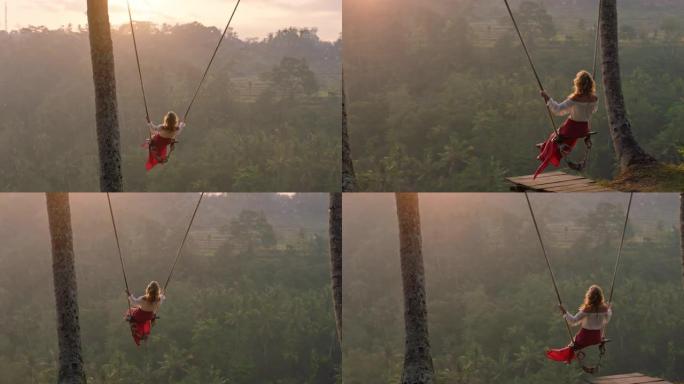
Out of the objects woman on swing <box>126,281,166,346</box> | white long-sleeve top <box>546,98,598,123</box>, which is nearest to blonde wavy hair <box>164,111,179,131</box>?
woman on swing <box>126,281,166,346</box>

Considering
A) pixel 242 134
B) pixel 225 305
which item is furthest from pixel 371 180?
pixel 225 305

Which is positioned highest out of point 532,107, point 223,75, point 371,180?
point 223,75

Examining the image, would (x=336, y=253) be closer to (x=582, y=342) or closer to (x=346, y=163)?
(x=346, y=163)

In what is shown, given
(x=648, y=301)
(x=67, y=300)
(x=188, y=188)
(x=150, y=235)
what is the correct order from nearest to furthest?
(x=67, y=300), (x=648, y=301), (x=188, y=188), (x=150, y=235)

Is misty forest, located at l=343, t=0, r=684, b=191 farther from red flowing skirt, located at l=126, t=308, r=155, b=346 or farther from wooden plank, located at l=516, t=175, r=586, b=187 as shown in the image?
red flowing skirt, located at l=126, t=308, r=155, b=346

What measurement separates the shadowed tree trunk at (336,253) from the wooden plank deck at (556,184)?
463 cm

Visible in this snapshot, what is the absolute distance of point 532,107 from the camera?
22.2 meters

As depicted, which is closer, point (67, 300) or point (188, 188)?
point (67, 300)

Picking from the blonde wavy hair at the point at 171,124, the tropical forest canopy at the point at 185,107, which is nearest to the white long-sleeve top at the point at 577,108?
the blonde wavy hair at the point at 171,124

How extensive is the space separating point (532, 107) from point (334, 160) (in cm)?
583

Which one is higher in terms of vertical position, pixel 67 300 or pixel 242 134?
pixel 242 134

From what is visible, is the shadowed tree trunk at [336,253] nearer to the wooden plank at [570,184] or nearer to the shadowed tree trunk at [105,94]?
the shadowed tree trunk at [105,94]

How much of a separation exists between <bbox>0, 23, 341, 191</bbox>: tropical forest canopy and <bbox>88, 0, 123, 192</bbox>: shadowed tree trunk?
43.2 feet

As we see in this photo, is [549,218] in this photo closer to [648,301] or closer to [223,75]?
[648,301]
